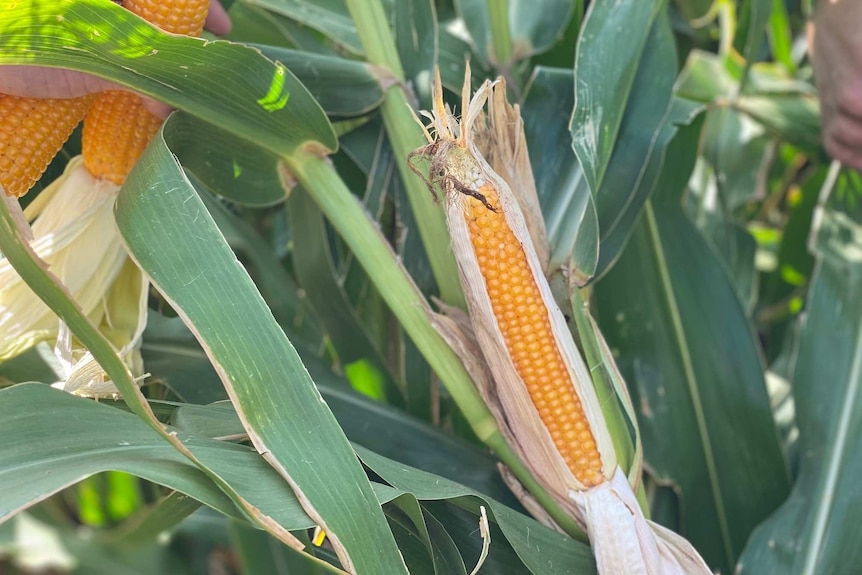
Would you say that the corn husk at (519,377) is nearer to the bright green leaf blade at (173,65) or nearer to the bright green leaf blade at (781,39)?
the bright green leaf blade at (173,65)

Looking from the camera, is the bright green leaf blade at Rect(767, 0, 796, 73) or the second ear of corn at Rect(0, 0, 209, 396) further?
the bright green leaf blade at Rect(767, 0, 796, 73)

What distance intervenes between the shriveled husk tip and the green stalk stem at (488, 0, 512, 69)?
0.49 m

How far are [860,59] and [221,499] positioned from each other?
0.84 meters

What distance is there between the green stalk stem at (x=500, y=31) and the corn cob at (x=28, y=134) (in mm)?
490

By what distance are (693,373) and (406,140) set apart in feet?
1.66

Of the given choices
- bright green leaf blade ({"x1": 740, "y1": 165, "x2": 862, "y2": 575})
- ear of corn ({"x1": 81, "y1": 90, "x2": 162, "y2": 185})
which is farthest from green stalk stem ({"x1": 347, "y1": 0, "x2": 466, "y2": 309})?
bright green leaf blade ({"x1": 740, "y1": 165, "x2": 862, "y2": 575})

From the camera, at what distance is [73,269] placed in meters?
0.69

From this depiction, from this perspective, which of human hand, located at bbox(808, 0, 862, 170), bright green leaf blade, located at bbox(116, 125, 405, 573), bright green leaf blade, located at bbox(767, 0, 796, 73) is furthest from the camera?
bright green leaf blade, located at bbox(767, 0, 796, 73)

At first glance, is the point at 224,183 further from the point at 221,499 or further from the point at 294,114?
the point at 221,499

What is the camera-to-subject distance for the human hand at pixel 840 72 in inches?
33.9

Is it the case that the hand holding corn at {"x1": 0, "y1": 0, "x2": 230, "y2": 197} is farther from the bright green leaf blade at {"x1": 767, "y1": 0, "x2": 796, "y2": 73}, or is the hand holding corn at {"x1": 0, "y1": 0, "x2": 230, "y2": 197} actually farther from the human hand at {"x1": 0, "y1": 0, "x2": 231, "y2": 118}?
the bright green leaf blade at {"x1": 767, "y1": 0, "x2": 796, "y2": 73}

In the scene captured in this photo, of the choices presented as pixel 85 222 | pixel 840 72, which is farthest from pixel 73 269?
pixel 840 72

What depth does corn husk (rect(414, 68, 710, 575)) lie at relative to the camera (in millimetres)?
593

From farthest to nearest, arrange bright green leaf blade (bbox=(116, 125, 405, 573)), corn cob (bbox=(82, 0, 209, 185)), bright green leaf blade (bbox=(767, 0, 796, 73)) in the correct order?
bright green leaf blade (bbox=(767, 0, 796, 73)) < corn cob (bbox=(82, 0, 209, 185)) < bright green leaf blade (bbox=(116, 125, 405, 573))
